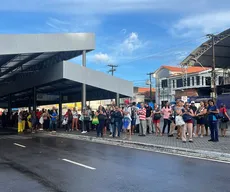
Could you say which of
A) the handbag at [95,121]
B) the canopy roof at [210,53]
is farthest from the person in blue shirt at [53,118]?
the canopy roof at [210,53]

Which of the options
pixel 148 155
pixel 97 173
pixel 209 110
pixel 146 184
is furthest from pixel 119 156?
pixel 209 110

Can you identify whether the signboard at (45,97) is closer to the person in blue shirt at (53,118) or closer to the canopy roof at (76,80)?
the canopy roof at (76,80)

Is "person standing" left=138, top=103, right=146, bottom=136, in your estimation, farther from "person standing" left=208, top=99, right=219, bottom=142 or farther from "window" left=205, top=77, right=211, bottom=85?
"window" left=205, top=77, right=211, bottom=85

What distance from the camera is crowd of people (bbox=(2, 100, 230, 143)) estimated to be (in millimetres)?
14039

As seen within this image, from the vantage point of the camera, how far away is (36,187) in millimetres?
6645

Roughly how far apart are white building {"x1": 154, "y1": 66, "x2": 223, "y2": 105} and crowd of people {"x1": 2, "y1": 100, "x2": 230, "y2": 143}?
30458 mm

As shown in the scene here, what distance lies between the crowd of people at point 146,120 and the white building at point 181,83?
3046cm

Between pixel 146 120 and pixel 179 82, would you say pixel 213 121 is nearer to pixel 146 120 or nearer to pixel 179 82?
pixel 146 120

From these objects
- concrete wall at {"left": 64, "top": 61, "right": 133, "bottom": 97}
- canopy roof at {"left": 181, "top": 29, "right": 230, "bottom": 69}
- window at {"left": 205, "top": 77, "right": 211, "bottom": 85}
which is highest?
canopy roof at {"left": 181, "top": 29, "right": 230, "bottom": 69}

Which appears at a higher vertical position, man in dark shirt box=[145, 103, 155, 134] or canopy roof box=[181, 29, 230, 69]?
canopy roof box=[181, 29, 230, 69]

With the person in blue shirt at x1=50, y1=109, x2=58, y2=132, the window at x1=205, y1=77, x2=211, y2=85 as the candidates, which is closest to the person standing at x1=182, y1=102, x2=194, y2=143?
the person in blue shirt at x1=50, y1=109, x2=58, y2=132

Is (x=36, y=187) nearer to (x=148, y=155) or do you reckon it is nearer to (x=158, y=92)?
(x=148, y=155)

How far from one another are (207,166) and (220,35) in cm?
3093

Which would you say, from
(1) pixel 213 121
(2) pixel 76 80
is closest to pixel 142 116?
(1) pixel 213 121
